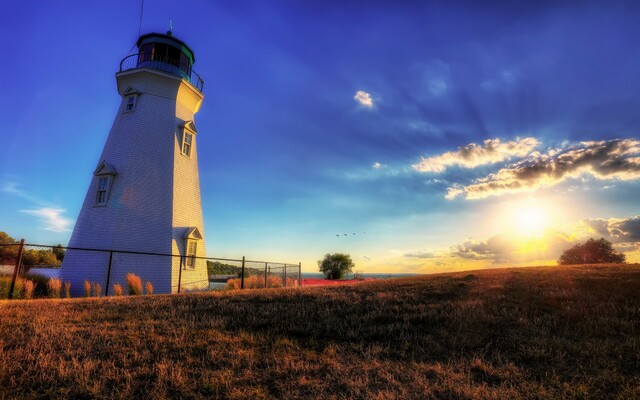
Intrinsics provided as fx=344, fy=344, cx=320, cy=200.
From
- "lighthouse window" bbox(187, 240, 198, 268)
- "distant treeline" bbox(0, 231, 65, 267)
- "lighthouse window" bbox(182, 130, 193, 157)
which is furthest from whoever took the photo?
"distant treeline" bbox(0, 231, 65, 267)

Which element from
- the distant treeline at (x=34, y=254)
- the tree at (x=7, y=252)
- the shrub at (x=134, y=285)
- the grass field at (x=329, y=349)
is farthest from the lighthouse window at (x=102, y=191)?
the distant treeline at (x=34, y=254)

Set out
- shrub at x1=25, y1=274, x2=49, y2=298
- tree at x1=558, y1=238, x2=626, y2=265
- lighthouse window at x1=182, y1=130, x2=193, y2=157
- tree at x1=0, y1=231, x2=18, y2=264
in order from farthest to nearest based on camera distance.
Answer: tree at x1=558, y1=238, x2=626, y2=265 < tree at x1=0, y1=231, x2=18, y2=264 < lighthouse window at x1=182, y1=130, x2=193, y2=157 < shrub at x1=25, y1=274, x2=49, y2=298

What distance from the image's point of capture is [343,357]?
5676 millimetres

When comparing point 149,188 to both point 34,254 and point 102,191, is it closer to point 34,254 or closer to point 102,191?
point 102,191

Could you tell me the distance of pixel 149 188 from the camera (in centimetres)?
1991

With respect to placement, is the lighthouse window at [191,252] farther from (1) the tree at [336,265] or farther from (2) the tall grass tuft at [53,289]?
(1) the tree at [336,265]

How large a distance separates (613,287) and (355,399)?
11554 millimetres

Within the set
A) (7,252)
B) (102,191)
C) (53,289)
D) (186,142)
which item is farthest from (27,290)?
(7,252)

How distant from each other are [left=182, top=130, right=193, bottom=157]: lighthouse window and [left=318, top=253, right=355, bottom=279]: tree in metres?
30.2

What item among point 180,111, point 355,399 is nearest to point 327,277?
point 180,111

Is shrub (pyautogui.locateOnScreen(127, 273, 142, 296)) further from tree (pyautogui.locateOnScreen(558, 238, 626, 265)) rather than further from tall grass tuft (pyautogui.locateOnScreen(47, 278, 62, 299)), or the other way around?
tree (pyautogui.locateOnScreen(558, 238, 626, 265))

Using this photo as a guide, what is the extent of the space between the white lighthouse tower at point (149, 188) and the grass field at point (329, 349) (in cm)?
867

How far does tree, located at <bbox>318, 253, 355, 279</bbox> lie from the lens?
4812cm

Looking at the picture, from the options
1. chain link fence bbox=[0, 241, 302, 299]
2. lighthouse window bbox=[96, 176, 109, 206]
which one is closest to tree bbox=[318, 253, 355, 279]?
chain link fence bbox=[0, 241, 302, 299]
